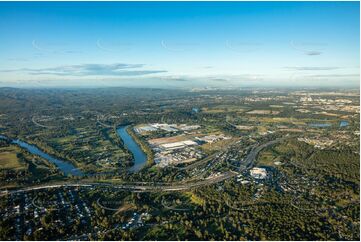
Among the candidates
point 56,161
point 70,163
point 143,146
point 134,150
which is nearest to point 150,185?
point 70,163

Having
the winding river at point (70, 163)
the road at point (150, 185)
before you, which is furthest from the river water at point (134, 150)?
the road at point (150, 185)

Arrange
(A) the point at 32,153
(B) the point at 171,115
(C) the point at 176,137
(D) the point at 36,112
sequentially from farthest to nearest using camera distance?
(D) the point at 36,112, (B) the point at 171,115, (C) the point at 176,137, (A) the point at 32,153

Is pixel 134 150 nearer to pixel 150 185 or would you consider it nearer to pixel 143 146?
pixel 143 146

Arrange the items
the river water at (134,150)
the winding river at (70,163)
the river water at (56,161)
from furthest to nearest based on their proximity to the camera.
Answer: the river water at (134,150)
the winding river at (70,163)
the river water at (56,161)

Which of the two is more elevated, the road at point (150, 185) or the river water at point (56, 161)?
the road at point (150, 185)

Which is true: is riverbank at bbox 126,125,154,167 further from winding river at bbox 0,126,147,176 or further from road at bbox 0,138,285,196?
road at bbox 0,138,285,196

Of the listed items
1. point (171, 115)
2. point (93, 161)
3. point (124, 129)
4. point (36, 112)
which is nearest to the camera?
point (93, 161)

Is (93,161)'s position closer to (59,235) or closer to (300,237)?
(59,235)

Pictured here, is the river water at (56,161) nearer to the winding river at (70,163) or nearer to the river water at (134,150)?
the winding river at (70,163)

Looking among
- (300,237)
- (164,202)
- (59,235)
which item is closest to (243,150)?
(164,202)
